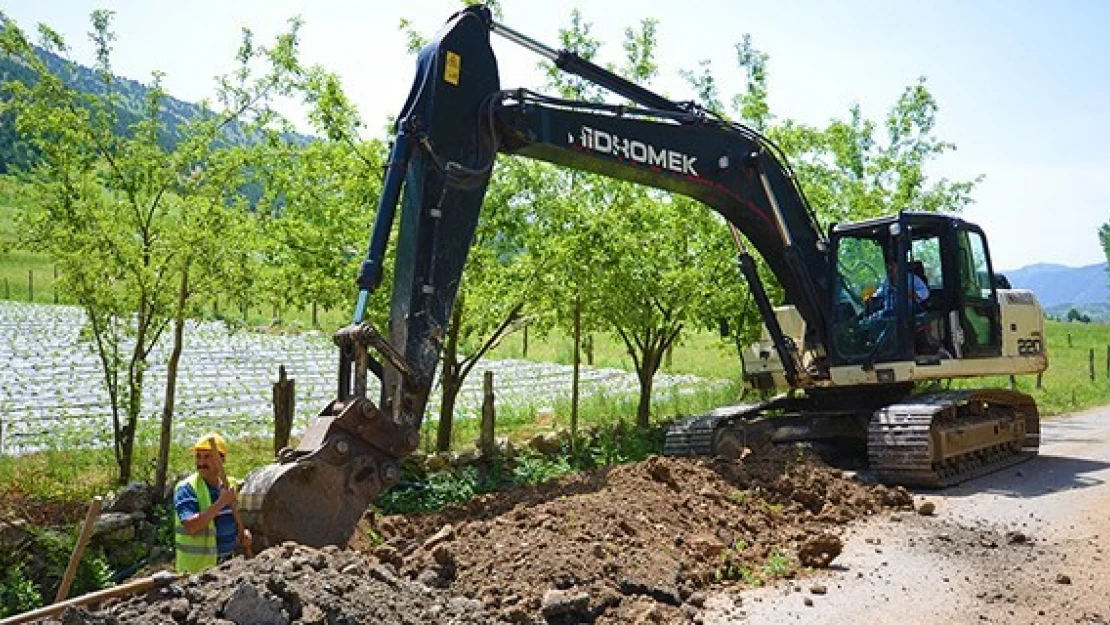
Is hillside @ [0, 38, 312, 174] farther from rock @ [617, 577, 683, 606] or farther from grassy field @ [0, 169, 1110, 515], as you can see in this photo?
rock @ [617, 577, 683, 606]

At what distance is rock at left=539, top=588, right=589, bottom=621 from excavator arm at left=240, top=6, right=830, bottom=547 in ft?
3.64

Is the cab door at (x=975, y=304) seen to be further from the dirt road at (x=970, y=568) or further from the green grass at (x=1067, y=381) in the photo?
the green grass at (x=1067, y=381)

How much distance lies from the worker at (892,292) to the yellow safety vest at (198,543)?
23.7ft

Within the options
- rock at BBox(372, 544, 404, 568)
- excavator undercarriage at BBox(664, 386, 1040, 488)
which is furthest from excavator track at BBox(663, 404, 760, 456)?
rock at BBox(372, 544, 404, 568)

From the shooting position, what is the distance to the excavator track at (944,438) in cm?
967

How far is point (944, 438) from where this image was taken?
9.84m

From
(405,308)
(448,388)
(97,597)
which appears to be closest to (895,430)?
(448,388)

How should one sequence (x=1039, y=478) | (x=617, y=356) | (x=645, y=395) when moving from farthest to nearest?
(x=617, y=356) → (x=645, y=395) → (x=1039, y=478)

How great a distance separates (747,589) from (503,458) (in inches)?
206

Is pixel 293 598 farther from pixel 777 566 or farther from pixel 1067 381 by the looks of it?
pixel 1067 381

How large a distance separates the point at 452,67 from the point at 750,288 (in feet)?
16.4

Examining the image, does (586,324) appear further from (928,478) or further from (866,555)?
(866,555)

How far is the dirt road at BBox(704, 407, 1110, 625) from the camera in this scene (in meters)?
5.85

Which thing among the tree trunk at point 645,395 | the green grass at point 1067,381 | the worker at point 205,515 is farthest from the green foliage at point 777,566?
the green grass at point 1067,381
